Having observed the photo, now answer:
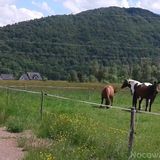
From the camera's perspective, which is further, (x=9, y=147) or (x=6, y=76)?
(x=6, y=76)

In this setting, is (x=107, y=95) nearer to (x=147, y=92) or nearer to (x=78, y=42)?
(x=147, y=92)

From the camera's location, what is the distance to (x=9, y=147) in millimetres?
11062

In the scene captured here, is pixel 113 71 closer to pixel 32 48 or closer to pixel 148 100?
pixel 32 48

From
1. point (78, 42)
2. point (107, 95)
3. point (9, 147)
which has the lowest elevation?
point (9, 147)

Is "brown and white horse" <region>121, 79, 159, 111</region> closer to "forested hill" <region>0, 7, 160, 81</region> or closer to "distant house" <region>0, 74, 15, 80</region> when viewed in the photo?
"distant house" <region>0, 74, 15, 80</region>

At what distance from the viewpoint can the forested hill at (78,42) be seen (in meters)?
139

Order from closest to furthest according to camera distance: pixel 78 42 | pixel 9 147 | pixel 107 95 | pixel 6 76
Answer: pixel 9 147
pixel 107 95
pixel 6 76
pixel 78 42

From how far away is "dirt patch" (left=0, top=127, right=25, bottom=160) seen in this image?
10012 millimetres

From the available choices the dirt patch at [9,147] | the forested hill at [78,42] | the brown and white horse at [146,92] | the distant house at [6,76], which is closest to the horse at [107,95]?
the brown and white horse at [146,92]

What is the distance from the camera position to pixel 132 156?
8906 mm

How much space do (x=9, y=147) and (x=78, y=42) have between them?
162101 mm

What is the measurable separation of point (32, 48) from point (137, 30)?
42935mm

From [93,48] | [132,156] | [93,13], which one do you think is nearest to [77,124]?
[132,156]

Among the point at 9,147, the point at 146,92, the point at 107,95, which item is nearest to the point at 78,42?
the point at 107,95
